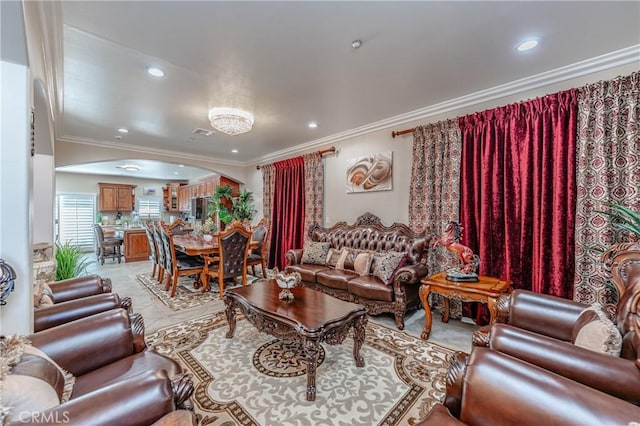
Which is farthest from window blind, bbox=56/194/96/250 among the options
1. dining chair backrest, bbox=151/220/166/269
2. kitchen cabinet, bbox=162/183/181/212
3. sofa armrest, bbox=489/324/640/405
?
sofa armrest, bbox=489/324/640/405

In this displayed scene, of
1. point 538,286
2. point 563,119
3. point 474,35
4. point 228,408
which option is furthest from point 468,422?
point 563,119

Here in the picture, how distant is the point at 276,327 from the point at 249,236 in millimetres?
2318

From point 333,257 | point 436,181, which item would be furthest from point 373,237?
point 436,181

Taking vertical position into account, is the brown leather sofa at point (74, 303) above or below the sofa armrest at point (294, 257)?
above

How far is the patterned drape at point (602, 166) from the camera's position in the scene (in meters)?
2.27

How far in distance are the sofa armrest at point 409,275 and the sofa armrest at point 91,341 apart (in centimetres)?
240

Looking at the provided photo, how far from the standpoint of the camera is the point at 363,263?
11.8 feet

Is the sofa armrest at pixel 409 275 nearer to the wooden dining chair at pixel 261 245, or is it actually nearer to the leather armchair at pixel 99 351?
the leather armchair at pixel 99 351

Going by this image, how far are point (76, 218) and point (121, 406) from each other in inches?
418

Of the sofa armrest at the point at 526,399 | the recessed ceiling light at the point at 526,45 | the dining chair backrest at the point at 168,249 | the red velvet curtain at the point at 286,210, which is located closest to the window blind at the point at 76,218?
the dining chair backrest at the point at 168,249

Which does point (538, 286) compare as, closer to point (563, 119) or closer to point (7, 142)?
point (563, 119)

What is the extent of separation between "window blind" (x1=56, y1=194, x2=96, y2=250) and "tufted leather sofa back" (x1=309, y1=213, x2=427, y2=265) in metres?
8.45

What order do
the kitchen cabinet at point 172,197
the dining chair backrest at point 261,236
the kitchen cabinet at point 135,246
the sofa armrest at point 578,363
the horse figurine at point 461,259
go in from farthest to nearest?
1. the kitchen cabinet at point 172,197
2. the kitchen cabinet at point 135,246
3. the dining chair backrest at point 261,236
4. the horse figurine at point 461,259
5. the sofa armrest at point 578,363

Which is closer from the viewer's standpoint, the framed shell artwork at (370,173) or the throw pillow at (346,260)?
the throw pillow at (346,260)
